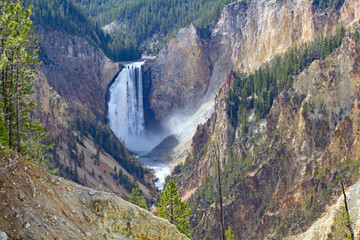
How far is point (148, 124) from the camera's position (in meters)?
140

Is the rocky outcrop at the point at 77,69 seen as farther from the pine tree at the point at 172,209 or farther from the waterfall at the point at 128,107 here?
the pine tree at the point at 172,209

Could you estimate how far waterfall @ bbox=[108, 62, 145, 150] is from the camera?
134 metres

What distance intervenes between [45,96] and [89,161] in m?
14.7

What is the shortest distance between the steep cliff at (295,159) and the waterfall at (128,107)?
5602 cm

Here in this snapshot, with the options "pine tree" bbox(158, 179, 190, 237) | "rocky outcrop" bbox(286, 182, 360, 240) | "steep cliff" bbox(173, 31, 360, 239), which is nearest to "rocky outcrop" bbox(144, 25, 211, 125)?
"steep cliff" bbox(173, 31, 360, 239)

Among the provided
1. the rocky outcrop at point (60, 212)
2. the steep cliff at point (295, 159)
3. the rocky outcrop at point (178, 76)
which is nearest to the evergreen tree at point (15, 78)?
the rocky outcrop at point (60, 212)

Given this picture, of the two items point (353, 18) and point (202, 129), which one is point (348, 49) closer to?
point (353, 18)

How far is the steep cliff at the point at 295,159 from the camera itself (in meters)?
60.6

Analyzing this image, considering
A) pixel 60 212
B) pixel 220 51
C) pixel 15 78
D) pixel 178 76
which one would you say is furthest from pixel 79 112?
pixel 60 212

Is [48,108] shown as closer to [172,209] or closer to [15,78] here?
[172,209]

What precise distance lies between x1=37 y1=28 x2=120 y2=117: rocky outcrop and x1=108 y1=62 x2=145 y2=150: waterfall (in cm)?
263

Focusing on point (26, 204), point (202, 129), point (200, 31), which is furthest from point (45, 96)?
point (26, 204)

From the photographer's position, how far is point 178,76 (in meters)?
139

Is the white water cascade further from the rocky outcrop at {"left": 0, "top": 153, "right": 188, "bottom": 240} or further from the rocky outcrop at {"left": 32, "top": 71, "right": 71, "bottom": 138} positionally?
the rocky outcrop at {"left": 0, "top": 153, "right": 188, "bottom": 240}
